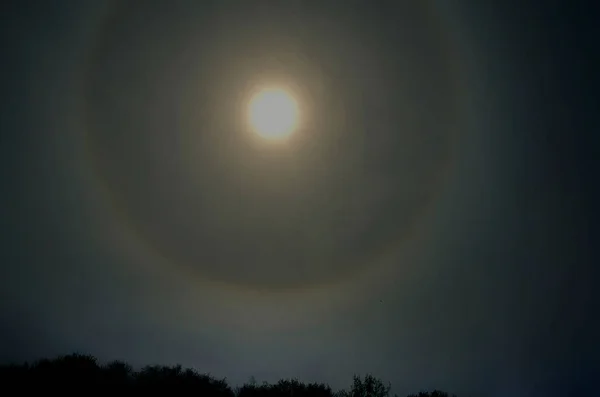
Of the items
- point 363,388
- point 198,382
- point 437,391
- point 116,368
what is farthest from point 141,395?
point 437,391

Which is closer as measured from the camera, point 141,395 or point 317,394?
point 141,395

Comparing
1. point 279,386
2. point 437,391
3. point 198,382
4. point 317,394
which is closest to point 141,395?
point 198,382

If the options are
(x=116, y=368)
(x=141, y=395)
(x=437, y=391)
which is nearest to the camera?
(x=141, y=395)

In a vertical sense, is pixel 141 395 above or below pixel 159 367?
below

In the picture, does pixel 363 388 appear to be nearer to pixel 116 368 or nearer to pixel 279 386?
pixel 279 386

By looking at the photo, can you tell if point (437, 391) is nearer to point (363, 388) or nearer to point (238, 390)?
point (363, 388)

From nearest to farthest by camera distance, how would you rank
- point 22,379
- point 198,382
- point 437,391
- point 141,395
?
1. point 22,379
2. point 141,395
3. point 198,382
4. point 437,391
